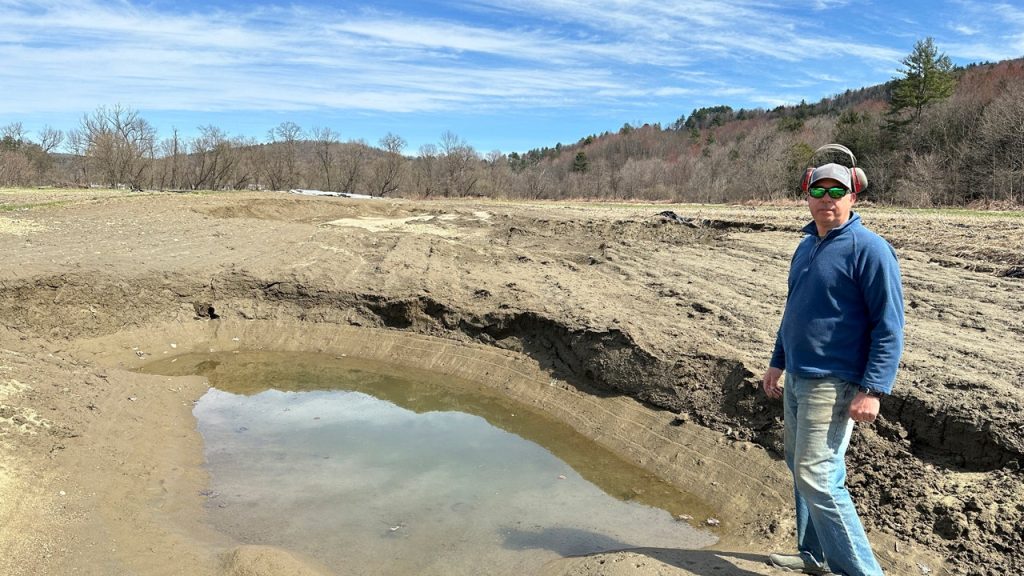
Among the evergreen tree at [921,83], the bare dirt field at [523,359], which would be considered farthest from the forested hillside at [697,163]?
the bare dirt field at [523,359]

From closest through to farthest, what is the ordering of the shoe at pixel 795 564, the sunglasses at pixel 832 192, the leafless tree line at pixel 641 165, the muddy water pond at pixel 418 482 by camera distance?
1. the sunglasses at pixel 832 192
2. the shoe at pixel 795 564
3. the muddy water pond at pixel 418 482
4. the leafless tree line at pixel 641 165

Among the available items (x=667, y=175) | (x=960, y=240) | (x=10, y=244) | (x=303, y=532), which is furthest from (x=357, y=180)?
(x=303, y=532)

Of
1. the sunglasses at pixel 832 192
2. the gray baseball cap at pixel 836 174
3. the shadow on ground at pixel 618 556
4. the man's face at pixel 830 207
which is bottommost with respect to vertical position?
the shadow on ground at pixel 618 556

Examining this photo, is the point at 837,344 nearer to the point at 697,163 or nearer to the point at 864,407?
the point at 864,407

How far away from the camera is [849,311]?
9.02 feet

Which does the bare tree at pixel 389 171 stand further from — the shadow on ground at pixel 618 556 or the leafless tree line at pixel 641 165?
the shadow on ground at pixel 618 556

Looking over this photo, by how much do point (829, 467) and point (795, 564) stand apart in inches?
34.2

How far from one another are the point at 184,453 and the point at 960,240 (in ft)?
40.9

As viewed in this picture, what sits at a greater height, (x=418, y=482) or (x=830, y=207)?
(x=830, y=207)

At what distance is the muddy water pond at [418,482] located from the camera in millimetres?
4324

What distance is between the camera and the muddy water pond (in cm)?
432

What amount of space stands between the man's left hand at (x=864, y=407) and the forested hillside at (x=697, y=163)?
23572 mm

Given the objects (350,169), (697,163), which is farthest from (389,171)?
(697,163)

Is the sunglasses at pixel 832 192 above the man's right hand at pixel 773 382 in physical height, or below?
above
